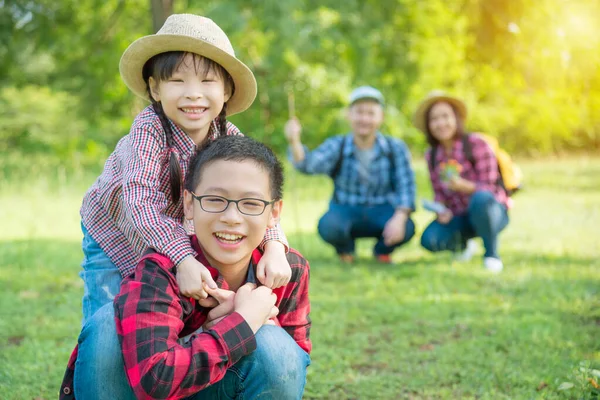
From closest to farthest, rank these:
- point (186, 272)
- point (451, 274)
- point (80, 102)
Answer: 1. point (186, 272)
2. point (451, 274)
3. point (80, 102)

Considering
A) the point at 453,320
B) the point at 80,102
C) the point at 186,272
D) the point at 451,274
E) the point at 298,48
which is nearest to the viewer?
the point at 186,272

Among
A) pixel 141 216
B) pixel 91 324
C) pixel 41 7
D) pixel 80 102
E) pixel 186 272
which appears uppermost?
pixel 41 7

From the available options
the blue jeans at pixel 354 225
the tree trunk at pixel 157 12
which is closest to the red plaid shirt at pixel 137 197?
the blue jeans at pixel 354 225

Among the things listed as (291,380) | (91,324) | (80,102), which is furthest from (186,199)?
(80,102)

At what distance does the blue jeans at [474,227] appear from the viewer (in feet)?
18.1

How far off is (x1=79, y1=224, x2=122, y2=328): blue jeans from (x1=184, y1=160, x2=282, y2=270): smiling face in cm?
62

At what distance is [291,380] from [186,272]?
0.46 meters

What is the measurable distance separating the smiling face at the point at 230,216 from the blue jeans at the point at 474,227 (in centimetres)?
373

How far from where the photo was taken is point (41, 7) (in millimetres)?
9406

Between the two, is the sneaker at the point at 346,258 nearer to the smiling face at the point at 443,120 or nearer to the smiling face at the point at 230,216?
the smiling face at the point at 443,120

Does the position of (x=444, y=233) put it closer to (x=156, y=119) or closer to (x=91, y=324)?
(x=156, y=119)

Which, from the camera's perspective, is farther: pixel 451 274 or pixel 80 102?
pixel 80 102

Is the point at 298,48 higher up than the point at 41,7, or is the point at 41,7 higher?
the point at 41,7

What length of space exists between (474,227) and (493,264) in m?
0.43
